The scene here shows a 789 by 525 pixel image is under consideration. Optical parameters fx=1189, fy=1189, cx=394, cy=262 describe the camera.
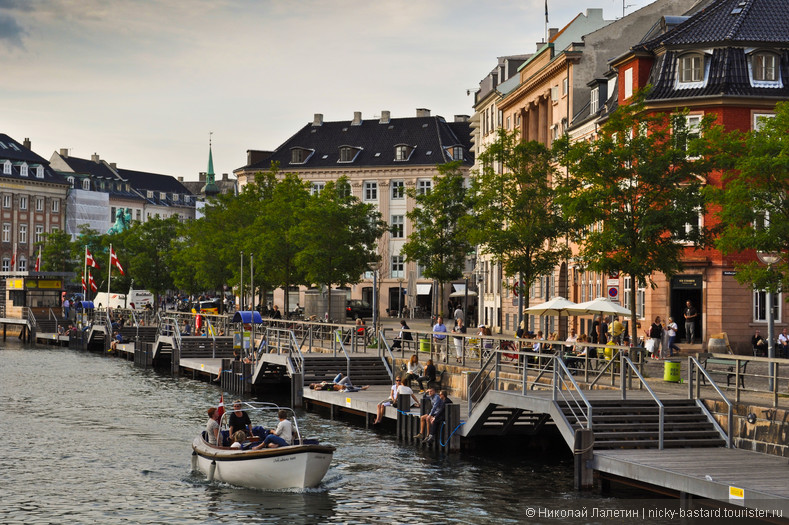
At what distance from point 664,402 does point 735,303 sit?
24.6 m

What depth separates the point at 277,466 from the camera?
26234mm

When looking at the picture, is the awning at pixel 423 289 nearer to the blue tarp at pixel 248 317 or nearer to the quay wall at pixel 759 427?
the blue tarp at pixel 248 317

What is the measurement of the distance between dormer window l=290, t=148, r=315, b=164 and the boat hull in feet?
333

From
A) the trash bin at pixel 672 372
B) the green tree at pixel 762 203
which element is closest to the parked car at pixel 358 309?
the green tree at pixel 762 203

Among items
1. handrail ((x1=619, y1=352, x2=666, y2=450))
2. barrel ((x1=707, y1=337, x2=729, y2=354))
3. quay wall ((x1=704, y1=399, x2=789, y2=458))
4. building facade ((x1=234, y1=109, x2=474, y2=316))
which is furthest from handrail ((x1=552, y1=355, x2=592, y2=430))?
building facade ((x1=234, y1=109, x2=474, y2=316))

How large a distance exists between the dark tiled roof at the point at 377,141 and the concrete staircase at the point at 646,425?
3681 inches

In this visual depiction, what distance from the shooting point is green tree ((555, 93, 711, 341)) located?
132 ft

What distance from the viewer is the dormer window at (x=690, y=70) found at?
52.1 metres

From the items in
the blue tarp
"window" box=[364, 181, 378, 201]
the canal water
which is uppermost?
"window" box=[364, 181, 378, 201]

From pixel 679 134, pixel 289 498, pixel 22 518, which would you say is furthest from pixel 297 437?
pixel 679 134

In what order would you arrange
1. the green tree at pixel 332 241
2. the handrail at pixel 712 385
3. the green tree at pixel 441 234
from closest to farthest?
the handrail at pixel 712 385
the green tree at pixel 441 234
the green tree at pixel 332 241

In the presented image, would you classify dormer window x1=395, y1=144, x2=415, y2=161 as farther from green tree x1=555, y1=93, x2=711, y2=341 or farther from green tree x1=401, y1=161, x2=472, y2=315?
green tree x1=555, y1=93, x2=711, y2=341

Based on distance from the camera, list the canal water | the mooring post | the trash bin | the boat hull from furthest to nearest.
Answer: the trash bin → the boat hull → the mooring post → the canal water

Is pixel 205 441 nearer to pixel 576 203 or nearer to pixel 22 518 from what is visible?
pixel 22 518
